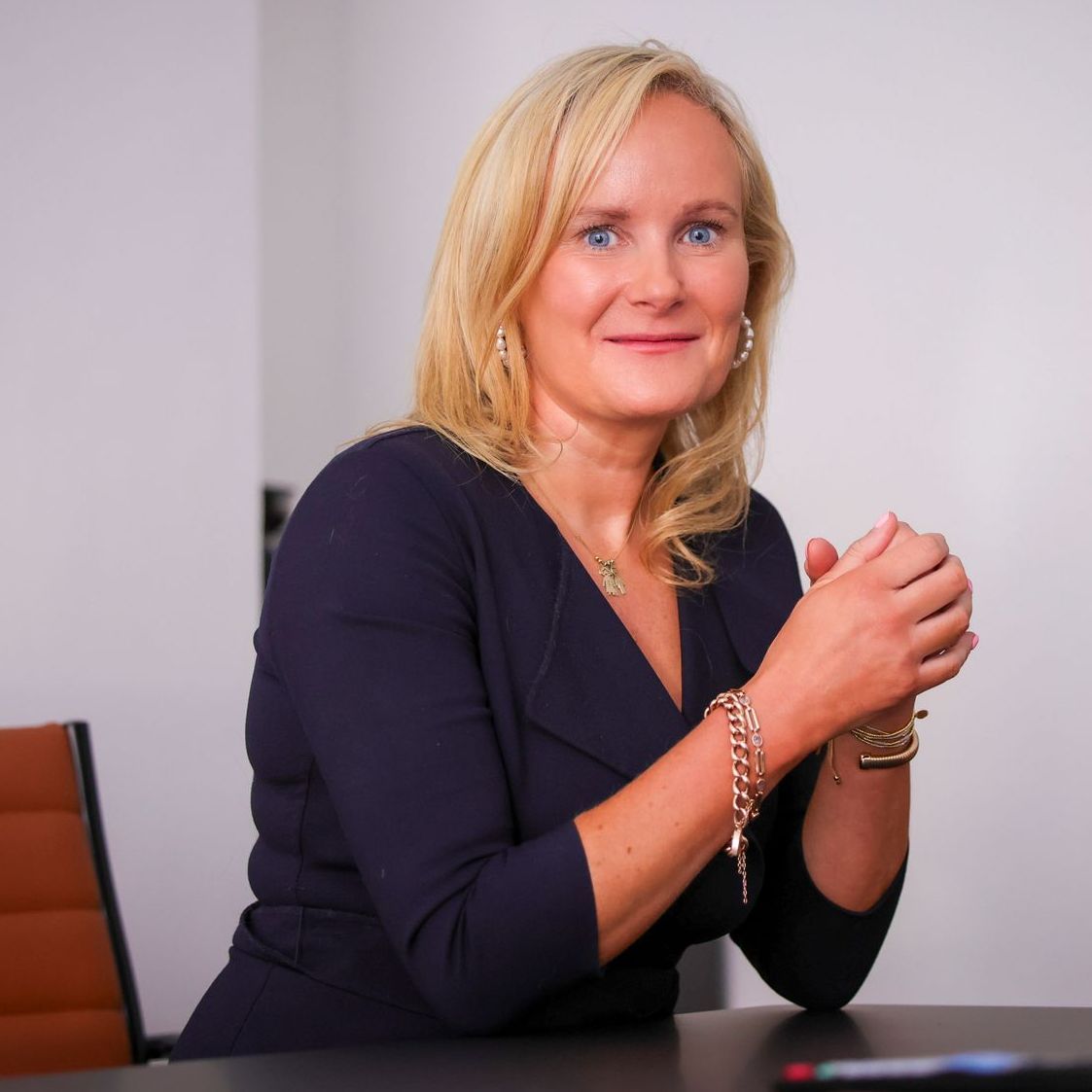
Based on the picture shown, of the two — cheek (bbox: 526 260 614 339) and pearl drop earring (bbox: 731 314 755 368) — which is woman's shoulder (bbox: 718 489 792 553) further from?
cheek (bbox: 526 260 614 339)

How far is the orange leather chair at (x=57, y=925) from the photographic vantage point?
1.68m

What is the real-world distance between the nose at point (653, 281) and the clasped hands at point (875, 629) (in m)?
0.34

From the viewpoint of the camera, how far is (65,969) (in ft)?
5.59

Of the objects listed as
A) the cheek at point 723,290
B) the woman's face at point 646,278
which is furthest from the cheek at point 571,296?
the cheek at point 723,290

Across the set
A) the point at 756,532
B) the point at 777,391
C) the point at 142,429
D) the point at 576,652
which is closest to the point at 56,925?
the point at 576,652

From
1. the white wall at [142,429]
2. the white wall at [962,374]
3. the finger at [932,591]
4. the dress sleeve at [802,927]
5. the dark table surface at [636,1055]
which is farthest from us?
the white wall at [142,429]

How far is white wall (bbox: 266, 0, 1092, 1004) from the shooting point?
7.38 feet

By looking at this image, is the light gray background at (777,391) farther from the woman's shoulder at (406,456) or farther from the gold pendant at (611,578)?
the woman's shoulder at (406,456)

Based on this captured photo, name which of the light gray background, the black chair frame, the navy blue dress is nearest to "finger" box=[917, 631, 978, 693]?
the navy blue dress

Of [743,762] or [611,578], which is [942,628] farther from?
[611,578]

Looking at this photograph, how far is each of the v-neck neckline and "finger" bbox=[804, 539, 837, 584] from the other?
0.18m

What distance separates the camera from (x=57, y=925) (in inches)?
66.8

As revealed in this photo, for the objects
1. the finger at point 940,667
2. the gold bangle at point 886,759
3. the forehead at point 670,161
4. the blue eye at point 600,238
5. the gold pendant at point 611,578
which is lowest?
the gold bangle at point 886,759

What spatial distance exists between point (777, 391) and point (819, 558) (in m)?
1.39
